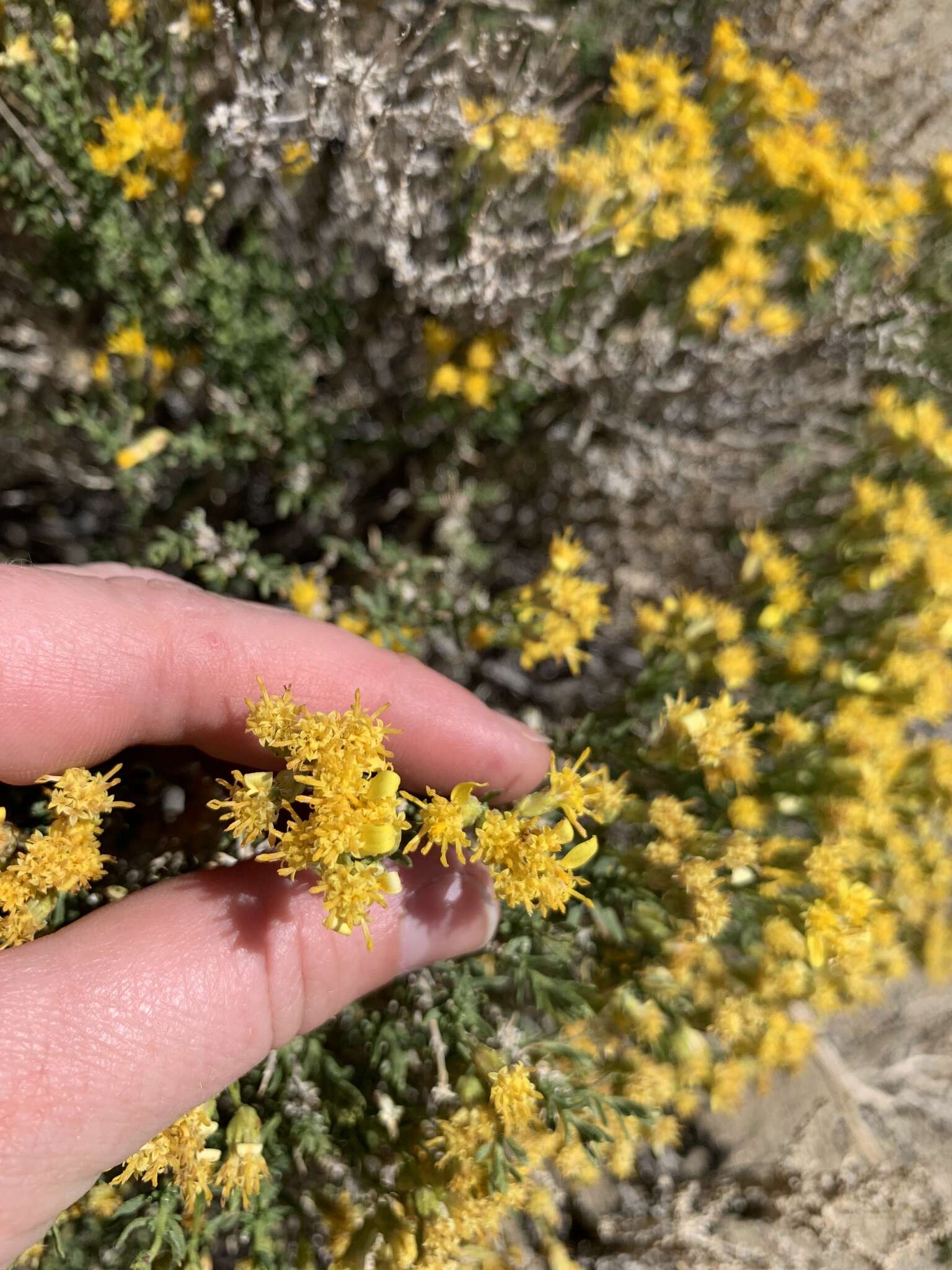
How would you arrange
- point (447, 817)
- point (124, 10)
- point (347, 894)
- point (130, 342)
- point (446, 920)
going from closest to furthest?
1. point (347, 894)
2. point (447, 817)
3. point (446, 920)
4. point (124, 10)
5. point (130, 342)

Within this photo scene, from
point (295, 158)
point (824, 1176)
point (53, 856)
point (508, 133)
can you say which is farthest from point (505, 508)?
point (824, 1176)

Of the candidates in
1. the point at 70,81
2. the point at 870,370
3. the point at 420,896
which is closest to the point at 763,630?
the point at 870,370

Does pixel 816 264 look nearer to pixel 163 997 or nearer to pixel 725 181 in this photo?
pixel 725 181

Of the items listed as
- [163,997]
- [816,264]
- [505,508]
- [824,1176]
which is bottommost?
[824,1176]

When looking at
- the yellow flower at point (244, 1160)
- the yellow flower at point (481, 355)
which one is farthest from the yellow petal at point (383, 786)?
the yellow flower at point (481, 355)

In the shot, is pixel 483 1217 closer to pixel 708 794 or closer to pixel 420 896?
pixel 420 896

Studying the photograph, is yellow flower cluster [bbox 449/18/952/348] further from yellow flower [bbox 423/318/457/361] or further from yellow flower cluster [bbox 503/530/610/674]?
yellow flower cluster [bbox 503/530/610/674]
